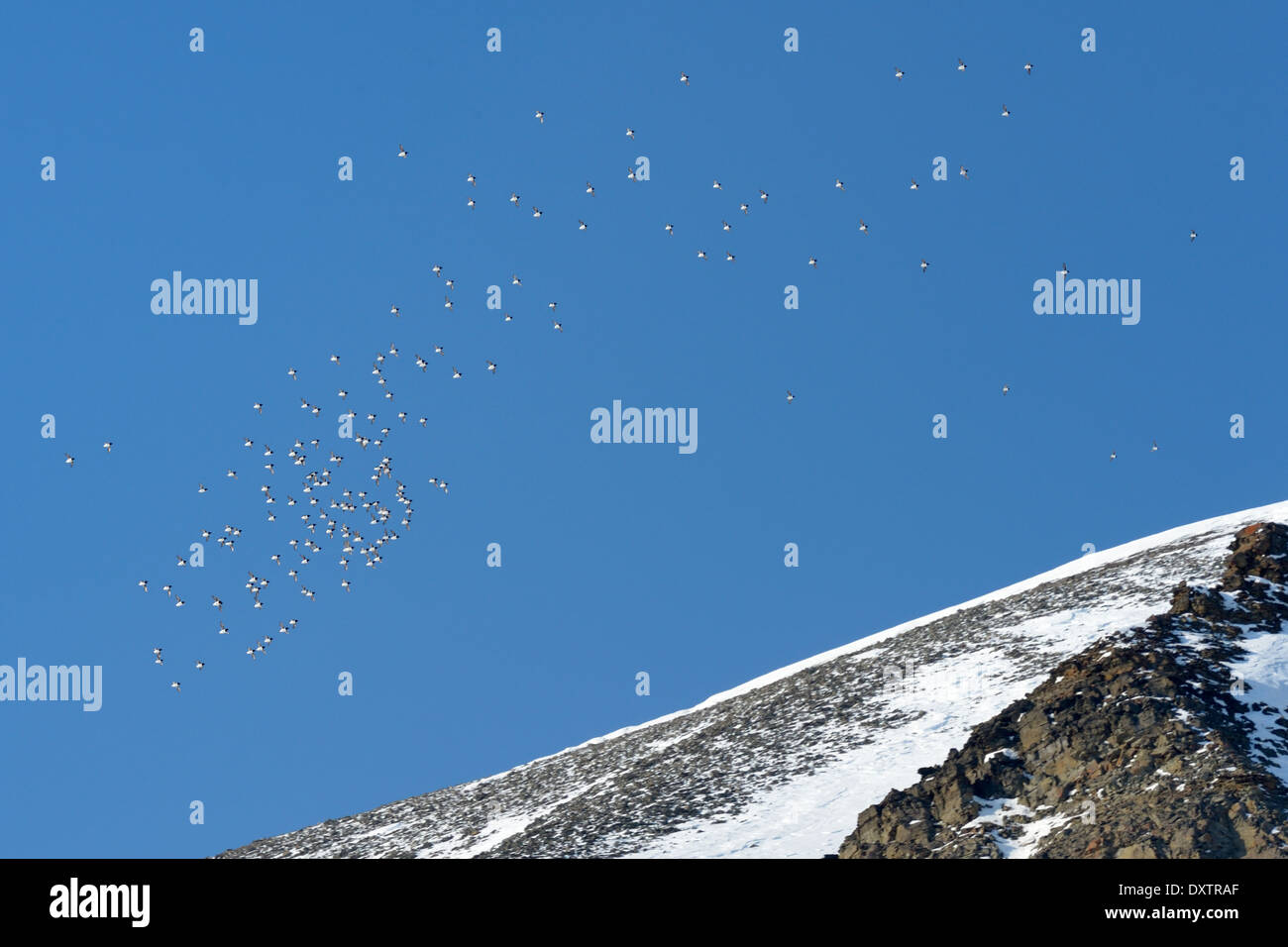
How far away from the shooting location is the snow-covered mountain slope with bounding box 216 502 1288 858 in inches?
1929

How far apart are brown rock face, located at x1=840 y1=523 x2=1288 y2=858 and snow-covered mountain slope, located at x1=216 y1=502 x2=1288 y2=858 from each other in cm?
226

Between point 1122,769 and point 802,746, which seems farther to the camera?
point 802,746

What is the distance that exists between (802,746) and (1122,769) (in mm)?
15645

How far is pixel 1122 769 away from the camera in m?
42.1

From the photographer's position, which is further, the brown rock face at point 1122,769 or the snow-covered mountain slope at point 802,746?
the snow-covered mountain slope at point 802,746

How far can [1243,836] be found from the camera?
37125mm

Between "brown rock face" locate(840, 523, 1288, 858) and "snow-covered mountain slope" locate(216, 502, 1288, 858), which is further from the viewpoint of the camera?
"snow-covered mountain slope" locate(216, 502, 1288, 858)

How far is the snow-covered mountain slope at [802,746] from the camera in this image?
49000mm

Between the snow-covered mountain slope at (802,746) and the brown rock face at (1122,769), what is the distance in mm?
2263
